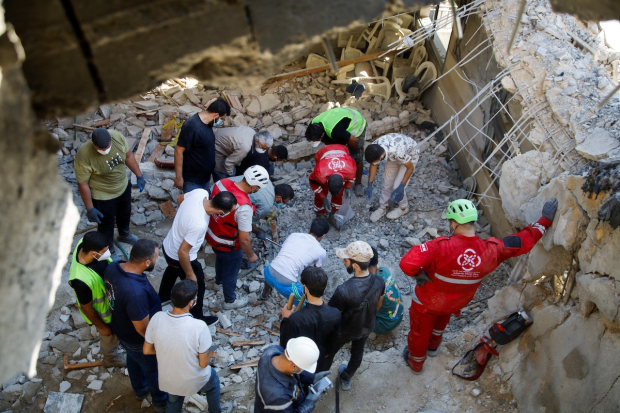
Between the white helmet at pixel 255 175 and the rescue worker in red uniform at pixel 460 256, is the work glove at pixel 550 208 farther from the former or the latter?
the white helmet at pixel 255 175

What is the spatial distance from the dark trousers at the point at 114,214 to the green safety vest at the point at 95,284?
1.70 m

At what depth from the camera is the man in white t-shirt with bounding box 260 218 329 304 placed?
15.3ft

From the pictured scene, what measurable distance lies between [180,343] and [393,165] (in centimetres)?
392

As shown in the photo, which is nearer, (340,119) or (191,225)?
(191,225)

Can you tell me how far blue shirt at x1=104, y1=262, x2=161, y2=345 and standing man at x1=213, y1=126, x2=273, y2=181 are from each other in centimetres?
255

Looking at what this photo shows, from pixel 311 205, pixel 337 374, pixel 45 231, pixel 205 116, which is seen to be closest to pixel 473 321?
pixel 337 374

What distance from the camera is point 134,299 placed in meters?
3.70

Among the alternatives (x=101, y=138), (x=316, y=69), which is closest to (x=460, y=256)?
(x=101, y=138)

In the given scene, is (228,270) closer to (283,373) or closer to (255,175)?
(255,175)

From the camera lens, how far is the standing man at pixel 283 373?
3.11m

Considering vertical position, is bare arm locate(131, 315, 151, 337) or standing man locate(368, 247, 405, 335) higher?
bare arm locate(131, 315, 151, 337)

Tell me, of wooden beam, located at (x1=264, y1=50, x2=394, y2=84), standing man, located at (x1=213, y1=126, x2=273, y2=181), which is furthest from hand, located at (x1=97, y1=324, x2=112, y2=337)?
wooden beam, located at (x1=264, y1=50, x2=394, y2=84)

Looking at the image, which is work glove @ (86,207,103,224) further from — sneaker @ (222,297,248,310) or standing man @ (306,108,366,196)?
standing man @ (306,108,366,196)

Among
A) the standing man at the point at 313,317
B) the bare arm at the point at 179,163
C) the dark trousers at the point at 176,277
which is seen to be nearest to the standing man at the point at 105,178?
the bare arm at the point at 179,163
